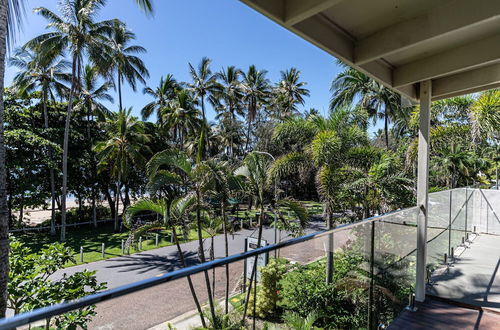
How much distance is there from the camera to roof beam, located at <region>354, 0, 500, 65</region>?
79.5 inches

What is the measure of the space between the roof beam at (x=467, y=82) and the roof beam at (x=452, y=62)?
575mm

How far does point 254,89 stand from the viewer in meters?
24.3

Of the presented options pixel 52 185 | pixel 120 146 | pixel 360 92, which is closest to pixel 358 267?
pixel 360 92

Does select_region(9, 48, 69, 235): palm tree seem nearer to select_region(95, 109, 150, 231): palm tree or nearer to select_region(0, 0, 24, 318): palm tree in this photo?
select_region(95, 109, 150, 231): palm tree

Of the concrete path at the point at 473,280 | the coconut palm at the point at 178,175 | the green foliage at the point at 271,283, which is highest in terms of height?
the coconut palm at the point at 178,175

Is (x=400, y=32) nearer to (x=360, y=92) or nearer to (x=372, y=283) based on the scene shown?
(x=372, y=283)

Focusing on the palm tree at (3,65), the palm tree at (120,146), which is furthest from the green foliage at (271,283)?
the palm tree at (120,146)

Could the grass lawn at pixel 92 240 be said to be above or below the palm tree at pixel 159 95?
below

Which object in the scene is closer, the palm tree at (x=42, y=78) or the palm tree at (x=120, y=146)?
the palm tree at (x=42, y=78)

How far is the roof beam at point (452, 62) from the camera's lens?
2650 millimetres

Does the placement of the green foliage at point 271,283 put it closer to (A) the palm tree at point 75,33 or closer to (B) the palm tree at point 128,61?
(A) the palm tree at point 75,33

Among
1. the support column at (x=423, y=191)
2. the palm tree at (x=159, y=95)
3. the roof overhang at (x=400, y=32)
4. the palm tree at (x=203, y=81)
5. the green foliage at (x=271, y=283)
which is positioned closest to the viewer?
the roof overhang at (x=400, y=32)

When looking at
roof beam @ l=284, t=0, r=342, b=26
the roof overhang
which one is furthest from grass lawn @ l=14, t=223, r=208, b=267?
roof beam @ l=284, t=0, r=342, b=26

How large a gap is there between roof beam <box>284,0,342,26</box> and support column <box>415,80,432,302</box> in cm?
253
